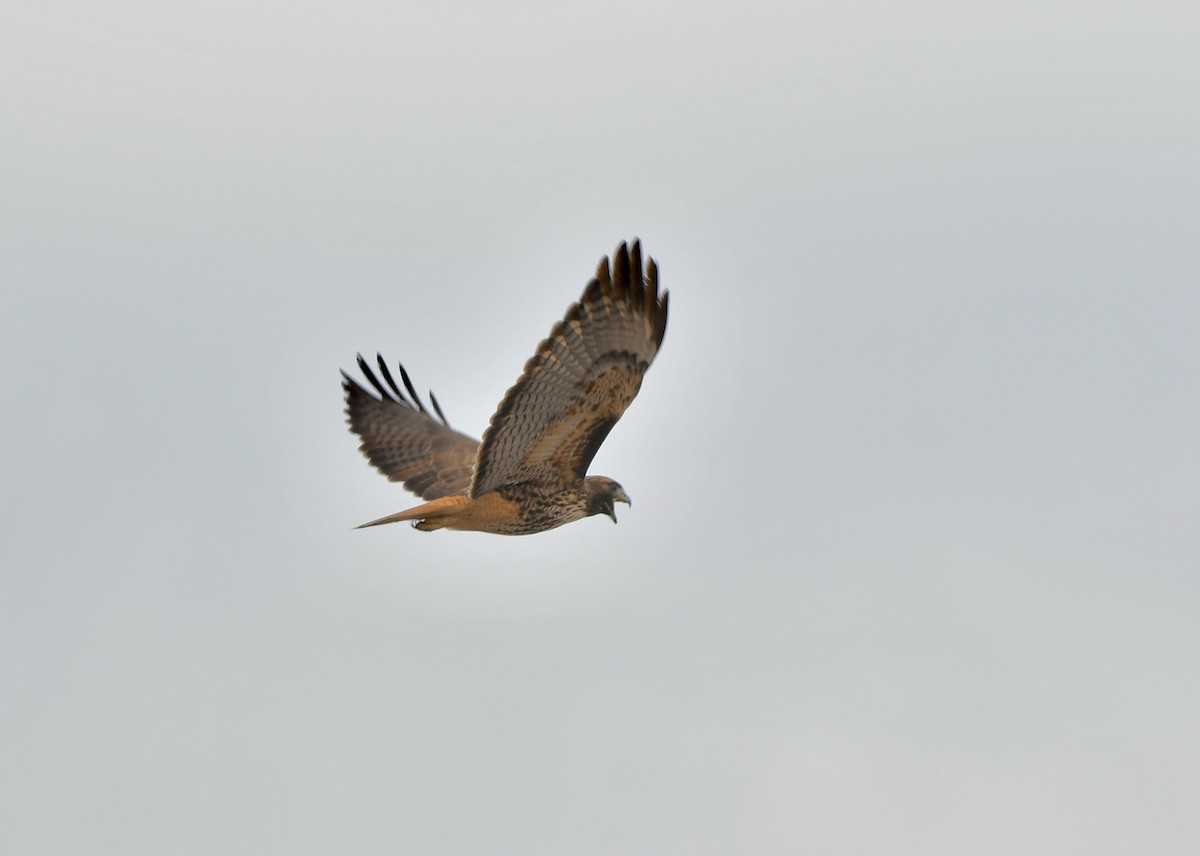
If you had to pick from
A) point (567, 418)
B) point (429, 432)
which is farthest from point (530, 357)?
point (429, 432)

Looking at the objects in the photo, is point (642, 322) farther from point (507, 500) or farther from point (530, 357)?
point (507, 500)

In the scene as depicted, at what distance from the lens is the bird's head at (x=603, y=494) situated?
1304cm

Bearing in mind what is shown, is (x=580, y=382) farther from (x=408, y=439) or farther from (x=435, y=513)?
(x=408, y=439)

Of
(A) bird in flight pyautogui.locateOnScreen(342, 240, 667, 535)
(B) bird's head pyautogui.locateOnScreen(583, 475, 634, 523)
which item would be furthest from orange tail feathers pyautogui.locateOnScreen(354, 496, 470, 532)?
(B) bird's head pyautogui.locateOnScreen(583, 475, 634, 523)

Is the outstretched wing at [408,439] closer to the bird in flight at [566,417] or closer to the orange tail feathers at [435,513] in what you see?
the bird in flight at [566,417]

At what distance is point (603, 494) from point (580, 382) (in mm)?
1597

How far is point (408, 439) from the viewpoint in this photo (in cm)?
1570

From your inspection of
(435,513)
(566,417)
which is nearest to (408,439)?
(435,513)

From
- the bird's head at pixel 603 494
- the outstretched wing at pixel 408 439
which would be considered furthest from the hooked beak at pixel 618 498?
the outstretched wing at pixel 408 439

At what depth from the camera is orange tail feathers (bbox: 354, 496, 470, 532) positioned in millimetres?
12711

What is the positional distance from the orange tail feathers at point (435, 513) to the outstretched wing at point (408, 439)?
1.65 m

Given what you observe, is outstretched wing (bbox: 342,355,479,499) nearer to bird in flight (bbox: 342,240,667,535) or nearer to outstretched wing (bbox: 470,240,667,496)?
bird in flight (bbox: 342,240,667,535)

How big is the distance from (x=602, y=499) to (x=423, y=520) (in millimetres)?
1511

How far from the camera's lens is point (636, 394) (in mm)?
12039
